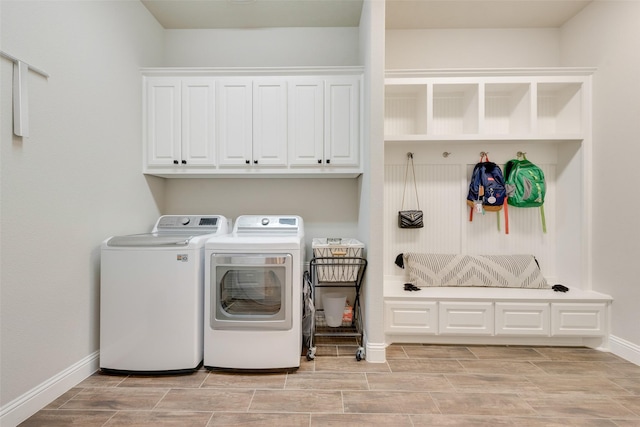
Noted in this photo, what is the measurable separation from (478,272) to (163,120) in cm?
310

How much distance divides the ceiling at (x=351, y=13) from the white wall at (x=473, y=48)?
0.23ft

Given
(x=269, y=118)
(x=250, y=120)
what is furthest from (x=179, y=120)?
(x=269, y=118)

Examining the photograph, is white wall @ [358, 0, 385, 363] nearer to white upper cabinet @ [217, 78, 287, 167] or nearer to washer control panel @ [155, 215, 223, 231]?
white upper cabinet @ [217, 78, 287, 167]

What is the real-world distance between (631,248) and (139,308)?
3.59 meters

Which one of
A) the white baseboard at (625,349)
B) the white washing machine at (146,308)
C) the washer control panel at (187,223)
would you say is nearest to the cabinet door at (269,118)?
the washer control panel at (187,223)

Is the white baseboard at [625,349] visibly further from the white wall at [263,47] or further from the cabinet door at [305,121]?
the white wall at [263,47]

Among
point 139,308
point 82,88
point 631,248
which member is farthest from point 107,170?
point 631,248

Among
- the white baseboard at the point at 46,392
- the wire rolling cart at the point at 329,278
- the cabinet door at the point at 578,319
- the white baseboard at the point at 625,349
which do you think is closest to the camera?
the white baseboard at the point at 46,392

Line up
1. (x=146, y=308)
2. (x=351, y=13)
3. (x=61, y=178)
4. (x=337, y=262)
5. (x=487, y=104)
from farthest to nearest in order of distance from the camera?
(x=487, y=104) < (x=351, y=13) < (x=337, y=262) < (x=146, y=308) < (x=61, y=178)

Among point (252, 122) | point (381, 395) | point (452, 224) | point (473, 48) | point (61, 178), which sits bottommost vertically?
point (381, 395)

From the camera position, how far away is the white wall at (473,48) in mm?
3186

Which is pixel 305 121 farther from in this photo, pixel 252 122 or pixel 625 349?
pixel 625 349

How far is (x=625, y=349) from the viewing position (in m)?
2.49

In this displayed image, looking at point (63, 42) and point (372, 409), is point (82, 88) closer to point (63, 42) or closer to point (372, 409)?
point (63, 42)
